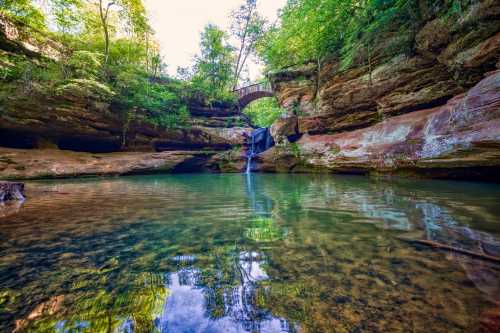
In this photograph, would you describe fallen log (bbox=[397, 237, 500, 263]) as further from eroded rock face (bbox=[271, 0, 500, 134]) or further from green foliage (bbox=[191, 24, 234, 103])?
green foliage (bbox=[191, 24, 234, 103])

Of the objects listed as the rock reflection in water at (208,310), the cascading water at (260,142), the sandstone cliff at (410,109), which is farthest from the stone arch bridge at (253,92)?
the rock reflection in water at (208,310)

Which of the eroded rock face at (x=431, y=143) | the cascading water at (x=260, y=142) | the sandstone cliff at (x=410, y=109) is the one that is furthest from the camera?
the cascading water at (x=260, y=142)

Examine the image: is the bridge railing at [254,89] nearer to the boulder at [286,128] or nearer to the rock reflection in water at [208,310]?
the boulder at [286,128]

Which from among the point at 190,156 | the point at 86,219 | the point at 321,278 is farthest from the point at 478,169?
the point at 190,156

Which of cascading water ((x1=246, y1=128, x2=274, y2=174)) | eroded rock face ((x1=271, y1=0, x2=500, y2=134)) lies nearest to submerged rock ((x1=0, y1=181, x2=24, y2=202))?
eroded rock face ((x1=271, y1=0, x2=500, y2=134))

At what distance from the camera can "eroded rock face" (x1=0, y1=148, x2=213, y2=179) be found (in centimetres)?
1095

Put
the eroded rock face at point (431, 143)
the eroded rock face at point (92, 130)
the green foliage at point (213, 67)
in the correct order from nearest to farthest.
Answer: the eroded rock face at point (431, 143) → the eroded rock face at point (92, 130) → the green foliage at point (213, 67)

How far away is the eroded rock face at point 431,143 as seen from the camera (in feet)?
18.1

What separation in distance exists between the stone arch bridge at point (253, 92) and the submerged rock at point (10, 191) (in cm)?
1851

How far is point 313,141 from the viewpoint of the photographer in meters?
13.0

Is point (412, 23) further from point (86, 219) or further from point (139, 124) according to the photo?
point (139, 124)

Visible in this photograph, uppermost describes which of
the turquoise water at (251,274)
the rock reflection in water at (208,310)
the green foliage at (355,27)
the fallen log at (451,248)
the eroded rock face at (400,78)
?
the green foliage at (355,27)

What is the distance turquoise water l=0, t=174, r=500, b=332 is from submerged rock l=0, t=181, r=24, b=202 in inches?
83.8

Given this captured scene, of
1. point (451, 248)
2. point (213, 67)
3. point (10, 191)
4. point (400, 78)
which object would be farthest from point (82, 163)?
point (400, 78)
